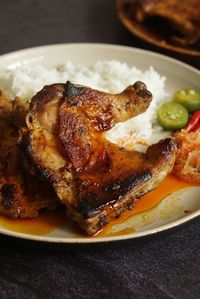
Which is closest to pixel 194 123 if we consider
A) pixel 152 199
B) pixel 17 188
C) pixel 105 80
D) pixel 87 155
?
pixel 105 80

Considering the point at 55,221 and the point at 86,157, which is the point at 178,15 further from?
the point at 55,221

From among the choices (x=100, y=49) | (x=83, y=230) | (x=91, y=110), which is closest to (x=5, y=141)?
(x=91, y=110)

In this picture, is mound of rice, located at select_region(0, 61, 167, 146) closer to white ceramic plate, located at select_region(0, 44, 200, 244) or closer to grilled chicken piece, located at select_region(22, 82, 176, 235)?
white ceramic plate, located at select_region(0, 44, 200, 244)

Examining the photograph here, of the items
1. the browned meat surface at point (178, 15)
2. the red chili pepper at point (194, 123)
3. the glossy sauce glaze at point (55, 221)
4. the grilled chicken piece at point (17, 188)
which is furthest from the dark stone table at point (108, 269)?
the browned meat surface at point (178, 15)

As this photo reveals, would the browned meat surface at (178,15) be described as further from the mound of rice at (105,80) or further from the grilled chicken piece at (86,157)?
the grilled chicken piece at (86,157)

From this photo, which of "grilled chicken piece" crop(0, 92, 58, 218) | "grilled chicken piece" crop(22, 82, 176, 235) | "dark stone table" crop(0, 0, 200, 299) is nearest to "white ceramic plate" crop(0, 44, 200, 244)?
"dark stone table" crop(0, 0, 200, 299)

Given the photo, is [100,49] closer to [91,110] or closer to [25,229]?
[91,110]
